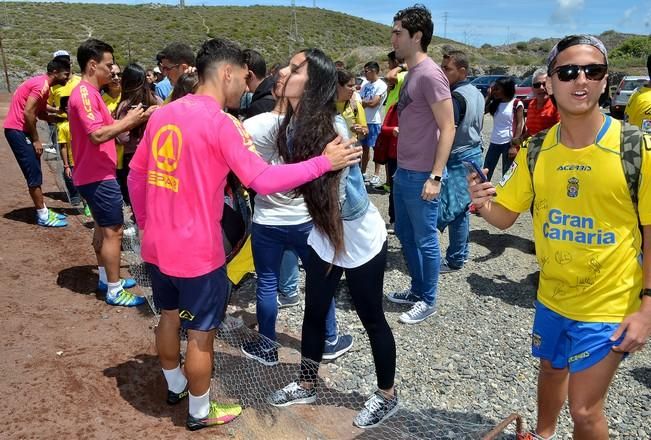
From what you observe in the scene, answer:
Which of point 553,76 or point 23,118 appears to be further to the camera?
point 23,118

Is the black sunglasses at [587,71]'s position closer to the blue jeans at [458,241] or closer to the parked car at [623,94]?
the blue jeans at [458,241]

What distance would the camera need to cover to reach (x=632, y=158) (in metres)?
1.86

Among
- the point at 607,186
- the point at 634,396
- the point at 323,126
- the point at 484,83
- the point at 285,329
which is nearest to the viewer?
the point at 607,186

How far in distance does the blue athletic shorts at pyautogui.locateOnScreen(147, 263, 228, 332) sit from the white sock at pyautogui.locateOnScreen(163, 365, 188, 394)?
17.7 inches

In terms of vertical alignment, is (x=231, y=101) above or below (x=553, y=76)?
below

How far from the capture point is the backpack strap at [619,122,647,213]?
6.07 feet

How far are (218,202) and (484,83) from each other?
24166mm

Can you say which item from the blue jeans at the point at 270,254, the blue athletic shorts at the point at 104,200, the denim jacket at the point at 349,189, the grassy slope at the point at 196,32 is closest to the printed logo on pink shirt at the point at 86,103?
the blue athletic shorts at the point at 104,200

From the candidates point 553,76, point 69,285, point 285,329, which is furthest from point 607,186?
point 69,285

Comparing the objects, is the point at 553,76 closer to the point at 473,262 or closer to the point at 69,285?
the point at 473,262

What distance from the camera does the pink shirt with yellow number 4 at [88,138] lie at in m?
3.80

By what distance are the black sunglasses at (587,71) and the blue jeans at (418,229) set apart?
6.23ft

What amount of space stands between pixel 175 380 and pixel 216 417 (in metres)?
0.34

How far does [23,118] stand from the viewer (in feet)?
20.2
